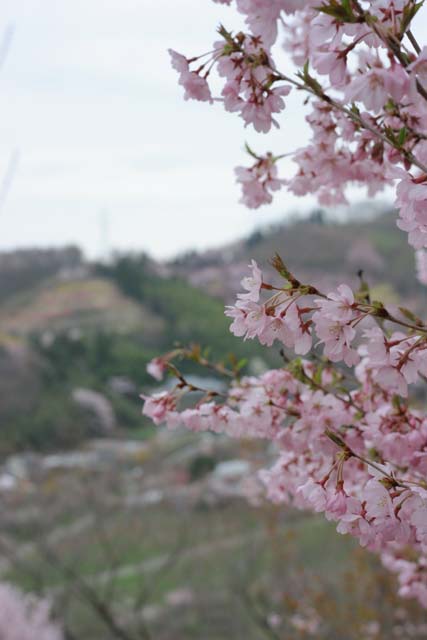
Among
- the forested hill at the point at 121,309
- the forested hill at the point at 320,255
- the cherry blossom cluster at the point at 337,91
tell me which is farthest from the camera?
the forested hill at the point at 320,255

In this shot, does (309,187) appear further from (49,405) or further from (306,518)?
(49,405)

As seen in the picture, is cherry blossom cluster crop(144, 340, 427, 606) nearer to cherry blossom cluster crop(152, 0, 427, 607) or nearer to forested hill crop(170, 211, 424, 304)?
cherry blossom cluster crop(152, 0, 427, 607)

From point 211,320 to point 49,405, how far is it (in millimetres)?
9931

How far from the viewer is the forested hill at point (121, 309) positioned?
1650cm

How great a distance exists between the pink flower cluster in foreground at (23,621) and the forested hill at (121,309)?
18.7 ft

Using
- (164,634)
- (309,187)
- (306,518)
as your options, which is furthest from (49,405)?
(309,187)

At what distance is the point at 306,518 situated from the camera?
11297 mm

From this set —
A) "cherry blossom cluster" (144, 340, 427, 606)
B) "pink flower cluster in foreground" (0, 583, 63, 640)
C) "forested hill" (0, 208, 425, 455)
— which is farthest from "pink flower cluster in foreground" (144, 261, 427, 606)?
"forested hill" (0, 208, 425, 455)

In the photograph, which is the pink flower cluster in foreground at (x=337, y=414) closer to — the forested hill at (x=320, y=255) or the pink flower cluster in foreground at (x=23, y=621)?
the pink flower cluster in foreground at (x=23, y=621)

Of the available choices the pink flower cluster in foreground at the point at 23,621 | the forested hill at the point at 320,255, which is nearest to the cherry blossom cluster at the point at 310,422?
the pink flower cluster in foreground at the point at 23,621

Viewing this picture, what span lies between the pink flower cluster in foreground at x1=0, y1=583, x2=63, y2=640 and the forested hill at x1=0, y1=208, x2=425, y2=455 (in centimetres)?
571

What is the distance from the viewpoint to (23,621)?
546cm

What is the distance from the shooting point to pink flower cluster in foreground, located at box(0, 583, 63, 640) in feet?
17.4

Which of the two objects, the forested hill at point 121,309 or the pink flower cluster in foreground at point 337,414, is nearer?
the pink flower cluster in foreground at point 337,414
